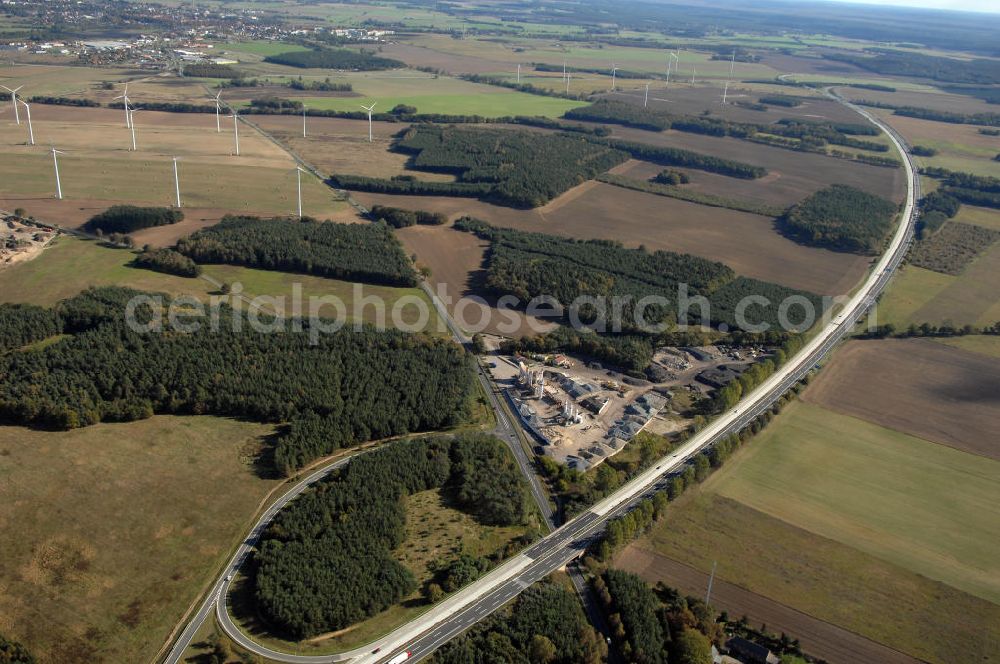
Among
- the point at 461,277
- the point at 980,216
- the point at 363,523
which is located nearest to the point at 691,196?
the point at 980,216

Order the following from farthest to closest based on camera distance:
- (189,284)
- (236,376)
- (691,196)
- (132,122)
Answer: (132,122) < (691,196) < (189,284) < (236,376)

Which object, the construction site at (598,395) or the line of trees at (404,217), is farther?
the line of trees at (404,217)

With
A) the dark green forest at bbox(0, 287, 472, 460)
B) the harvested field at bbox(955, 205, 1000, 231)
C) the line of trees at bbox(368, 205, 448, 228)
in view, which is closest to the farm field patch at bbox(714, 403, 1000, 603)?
the dark green forest at bbox(0, 287, 472, 460)

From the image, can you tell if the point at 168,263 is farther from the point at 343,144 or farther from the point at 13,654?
the point at 343,144

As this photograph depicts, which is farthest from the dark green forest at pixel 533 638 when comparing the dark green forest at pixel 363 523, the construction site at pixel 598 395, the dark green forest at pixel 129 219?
the dark green forest at pixel 129 219

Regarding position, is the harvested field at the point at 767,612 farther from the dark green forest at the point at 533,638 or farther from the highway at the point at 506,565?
the dark green forest at the point at 533,638

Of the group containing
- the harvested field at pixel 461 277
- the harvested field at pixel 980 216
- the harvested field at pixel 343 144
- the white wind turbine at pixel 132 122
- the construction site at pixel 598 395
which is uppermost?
the white wind turbine at pixel 132 122

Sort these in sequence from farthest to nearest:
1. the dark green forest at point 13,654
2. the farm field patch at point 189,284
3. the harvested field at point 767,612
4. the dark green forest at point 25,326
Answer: the farm field patch at point 189,284 < the dark green forest at point 25,326 < the harvested field at point 767,612 < the dark green forest at point 13,654

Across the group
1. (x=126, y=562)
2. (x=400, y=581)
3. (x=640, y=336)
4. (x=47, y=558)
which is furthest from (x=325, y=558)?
(x=640, y=336)
